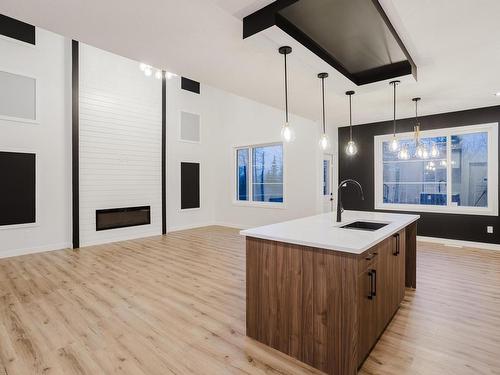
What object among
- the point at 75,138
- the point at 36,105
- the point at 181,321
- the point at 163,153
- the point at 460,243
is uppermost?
the point at 36,105

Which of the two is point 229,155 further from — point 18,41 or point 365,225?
point 365,225

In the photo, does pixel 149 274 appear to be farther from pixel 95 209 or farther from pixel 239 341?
pixel 95 209

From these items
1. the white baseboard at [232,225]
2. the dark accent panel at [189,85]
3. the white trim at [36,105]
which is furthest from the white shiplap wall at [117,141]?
the white baseboard at [232,225]

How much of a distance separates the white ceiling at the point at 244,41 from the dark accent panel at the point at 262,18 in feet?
0.18

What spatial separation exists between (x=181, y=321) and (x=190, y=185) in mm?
5477

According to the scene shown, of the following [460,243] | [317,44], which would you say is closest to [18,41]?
[317,44]

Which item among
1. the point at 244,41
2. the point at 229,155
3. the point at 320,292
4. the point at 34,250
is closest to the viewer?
the point at 320,292

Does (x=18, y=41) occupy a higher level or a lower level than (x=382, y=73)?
higher

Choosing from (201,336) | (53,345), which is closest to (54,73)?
(53,345)

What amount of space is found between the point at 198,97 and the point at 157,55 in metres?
5.29

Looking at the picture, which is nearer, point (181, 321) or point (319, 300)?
point (319, 300)

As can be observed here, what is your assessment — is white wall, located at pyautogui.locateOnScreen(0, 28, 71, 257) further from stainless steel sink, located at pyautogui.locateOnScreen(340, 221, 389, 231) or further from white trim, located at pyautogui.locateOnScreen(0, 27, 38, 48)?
stainless steel sink, located at pyautogui.locateOnScreen(340, 221, 389, 231)

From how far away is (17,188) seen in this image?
489 cm

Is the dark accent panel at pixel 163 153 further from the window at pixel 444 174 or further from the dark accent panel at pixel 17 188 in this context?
the window at pixel 444 174
